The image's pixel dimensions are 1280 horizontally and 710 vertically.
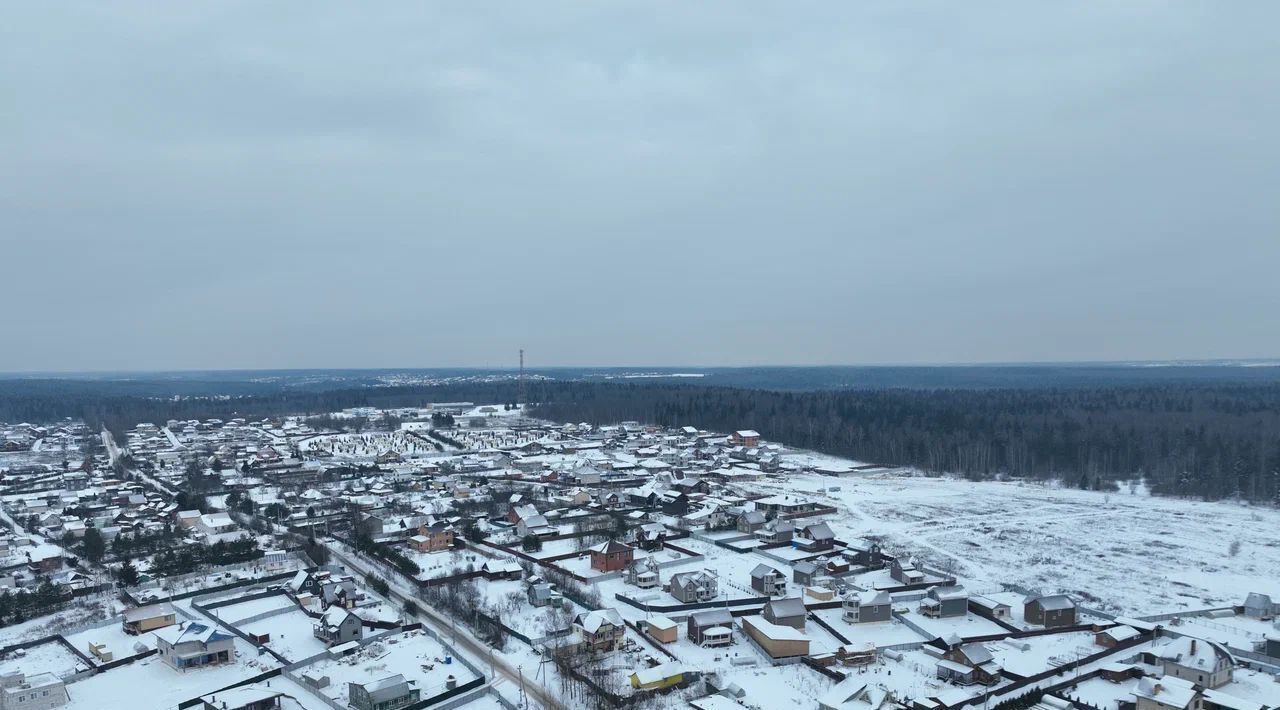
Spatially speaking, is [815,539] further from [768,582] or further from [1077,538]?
[1077,538]

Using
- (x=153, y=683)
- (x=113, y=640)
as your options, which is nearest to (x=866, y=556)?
(x=153, y=683)

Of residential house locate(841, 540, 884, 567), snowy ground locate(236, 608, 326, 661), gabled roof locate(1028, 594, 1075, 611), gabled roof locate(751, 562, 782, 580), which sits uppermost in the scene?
gabled roof locate(1028, 594, 1075, 611)

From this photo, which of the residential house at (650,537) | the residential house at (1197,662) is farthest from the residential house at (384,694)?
the residential house at (1197,662)

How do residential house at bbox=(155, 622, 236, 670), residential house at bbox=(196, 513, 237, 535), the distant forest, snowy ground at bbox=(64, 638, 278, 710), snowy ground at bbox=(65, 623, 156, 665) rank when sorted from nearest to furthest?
1. snowy ground at bbox=(64, 638, 278, 710)
2. residential house at bbox=(155, 622, 236, 670)
3. snowy ground at bbox=(65, 623, 156, 665)
4. residential house at bbox=(196, 513, 237, 535)
5. the distant forest

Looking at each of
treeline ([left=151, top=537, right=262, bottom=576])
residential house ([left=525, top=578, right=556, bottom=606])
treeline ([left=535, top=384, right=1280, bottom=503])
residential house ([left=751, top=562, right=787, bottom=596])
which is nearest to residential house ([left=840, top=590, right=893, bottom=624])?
residential house ([left=751, top=562, right=787, bottom=596])

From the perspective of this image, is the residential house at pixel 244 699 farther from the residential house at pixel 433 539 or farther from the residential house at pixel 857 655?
the residential house at pixel 433 539

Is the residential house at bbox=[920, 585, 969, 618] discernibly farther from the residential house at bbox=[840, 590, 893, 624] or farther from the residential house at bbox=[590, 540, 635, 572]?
the residential house at bbox=[590, 540, 635, 572]
